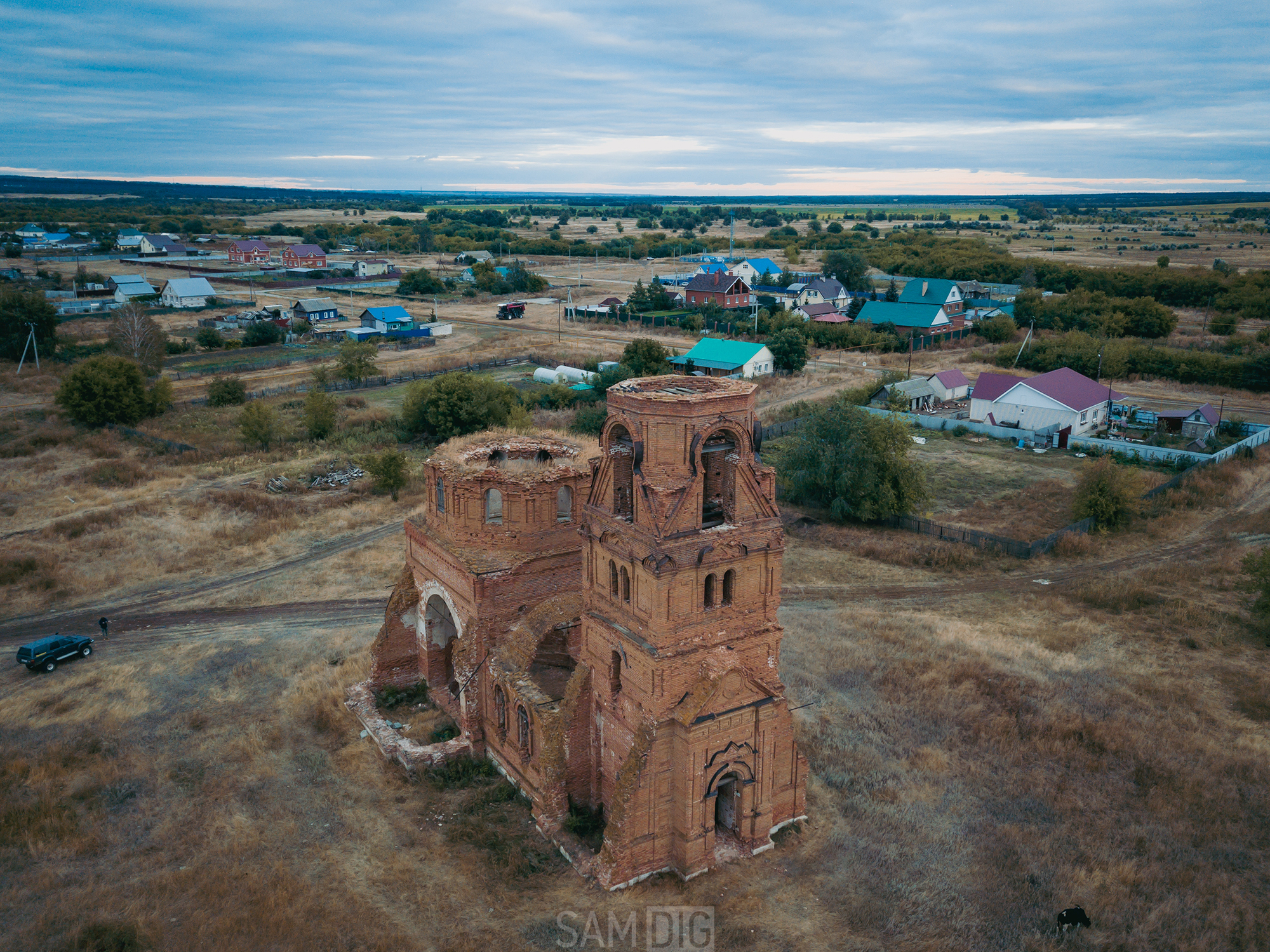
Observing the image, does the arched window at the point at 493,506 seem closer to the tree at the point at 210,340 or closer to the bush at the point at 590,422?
the bush at the point at 590,422

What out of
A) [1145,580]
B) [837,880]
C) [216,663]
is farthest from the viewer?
[1145,580]

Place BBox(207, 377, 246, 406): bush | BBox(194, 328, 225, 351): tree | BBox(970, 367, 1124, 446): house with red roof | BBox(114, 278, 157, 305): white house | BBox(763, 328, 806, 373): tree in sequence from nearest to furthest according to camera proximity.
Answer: BBox(970, 367, 1124, 446): house with red roof → BBox(207, 377, 246, 406): bush → BBox(763, 328, 806, 373): tree → BBox(194, 328, 225, 351): tree → BBox(114, 278, 157, 305): white house

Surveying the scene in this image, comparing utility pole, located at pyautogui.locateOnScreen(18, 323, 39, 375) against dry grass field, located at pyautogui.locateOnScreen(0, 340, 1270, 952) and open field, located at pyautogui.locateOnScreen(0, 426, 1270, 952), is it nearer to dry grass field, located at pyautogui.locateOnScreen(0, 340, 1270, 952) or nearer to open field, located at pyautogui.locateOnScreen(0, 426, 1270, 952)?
dry grass field, located at pyautogui.locateOnScreen(0, 340, 1270, 952)

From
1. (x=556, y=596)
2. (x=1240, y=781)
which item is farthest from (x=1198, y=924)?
(x=556, y=596)

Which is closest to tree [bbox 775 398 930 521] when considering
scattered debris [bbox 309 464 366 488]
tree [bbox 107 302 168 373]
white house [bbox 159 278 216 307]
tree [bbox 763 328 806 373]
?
→ scattered debris [bbox 309 464 366 488]

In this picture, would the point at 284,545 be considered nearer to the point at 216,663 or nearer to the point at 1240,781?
the point at 216,663

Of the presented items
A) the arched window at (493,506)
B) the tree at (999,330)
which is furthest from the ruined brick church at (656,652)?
the tree at (999,330)
